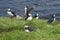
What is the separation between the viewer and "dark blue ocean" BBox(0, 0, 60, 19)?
1318 inches

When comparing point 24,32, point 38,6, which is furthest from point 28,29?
point 38,6

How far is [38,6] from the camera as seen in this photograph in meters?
37.2

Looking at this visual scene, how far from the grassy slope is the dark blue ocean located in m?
14.8

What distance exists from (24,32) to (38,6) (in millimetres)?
22268

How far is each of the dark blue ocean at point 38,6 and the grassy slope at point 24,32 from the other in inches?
581

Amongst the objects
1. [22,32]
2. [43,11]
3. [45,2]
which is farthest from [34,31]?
[45,2]

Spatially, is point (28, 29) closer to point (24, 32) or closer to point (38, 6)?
point (24, 32)

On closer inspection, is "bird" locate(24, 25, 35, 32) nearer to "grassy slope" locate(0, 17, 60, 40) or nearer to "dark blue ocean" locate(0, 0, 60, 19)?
"grassy slope" locate(0, 17, 60, 40)

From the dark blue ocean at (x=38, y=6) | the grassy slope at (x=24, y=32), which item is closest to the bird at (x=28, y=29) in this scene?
the grassy slope at (x=24, y=32)

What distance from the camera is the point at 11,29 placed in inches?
627

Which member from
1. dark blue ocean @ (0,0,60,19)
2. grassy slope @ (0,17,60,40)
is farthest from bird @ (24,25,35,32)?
dark blue ocean @ (0,0,60,19)

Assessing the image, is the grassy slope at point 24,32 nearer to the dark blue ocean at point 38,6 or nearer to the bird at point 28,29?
the bird at point 28,29

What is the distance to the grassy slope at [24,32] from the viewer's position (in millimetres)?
14539

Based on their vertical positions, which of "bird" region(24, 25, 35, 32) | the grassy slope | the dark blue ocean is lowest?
the dark blue ocean
